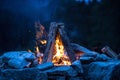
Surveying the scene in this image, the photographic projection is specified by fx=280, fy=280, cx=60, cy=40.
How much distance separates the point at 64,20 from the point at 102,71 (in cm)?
386

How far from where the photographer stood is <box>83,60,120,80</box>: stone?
321 centimetres

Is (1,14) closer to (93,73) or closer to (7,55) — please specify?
(7,55)

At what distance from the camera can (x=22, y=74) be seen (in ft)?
11.0

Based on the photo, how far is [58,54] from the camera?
5211 millimetres

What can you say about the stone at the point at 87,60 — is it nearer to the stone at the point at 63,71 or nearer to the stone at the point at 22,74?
the stone at the point at 63,71

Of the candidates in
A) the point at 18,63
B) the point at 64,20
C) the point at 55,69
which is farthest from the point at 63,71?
the point at 64,20

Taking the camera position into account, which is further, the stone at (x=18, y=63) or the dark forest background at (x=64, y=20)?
the dark forest background at (x=64, y=20)

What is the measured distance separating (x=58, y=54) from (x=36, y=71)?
6.11 feet

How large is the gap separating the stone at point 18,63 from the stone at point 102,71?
31.5 inches

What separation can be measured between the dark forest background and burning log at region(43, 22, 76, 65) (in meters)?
1.07

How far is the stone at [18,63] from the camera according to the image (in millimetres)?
3593

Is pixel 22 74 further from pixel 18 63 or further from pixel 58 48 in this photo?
pixel 58 48

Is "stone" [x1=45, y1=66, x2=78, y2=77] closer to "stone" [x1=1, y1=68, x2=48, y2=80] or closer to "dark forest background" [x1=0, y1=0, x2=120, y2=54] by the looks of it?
"stone" [x1=1, y1=68, x2=48, y2=80]

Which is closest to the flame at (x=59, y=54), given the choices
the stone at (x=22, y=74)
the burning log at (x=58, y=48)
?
the burning log at (x=58, y=48)
